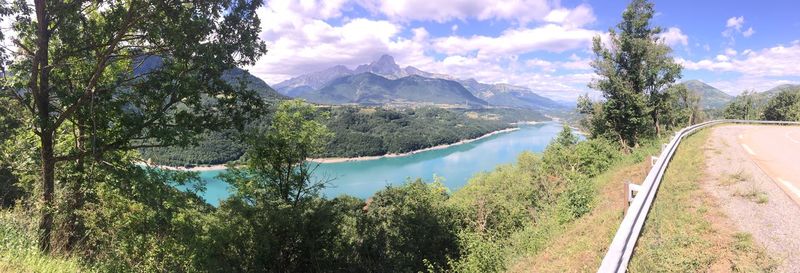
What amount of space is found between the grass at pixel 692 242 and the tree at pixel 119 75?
805cm

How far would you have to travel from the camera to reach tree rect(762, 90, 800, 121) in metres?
54.0

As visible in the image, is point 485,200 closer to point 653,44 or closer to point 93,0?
point 653,44

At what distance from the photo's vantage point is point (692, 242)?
186 inches

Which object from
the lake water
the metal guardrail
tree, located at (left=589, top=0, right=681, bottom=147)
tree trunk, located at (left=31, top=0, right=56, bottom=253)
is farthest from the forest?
the lake water

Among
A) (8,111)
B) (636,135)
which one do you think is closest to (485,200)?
(636,135)

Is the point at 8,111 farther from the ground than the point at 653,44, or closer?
closer

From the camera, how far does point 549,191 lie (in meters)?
18.7

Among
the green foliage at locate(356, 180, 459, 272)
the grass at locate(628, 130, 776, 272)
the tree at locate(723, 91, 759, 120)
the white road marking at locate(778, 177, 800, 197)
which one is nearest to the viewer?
the grass at locate(628, 130, 776, 272)

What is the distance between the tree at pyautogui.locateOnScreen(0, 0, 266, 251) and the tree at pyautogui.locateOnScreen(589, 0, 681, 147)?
22787 millimetres

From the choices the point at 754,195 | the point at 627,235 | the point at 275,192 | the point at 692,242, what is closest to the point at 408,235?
the point at 275,192

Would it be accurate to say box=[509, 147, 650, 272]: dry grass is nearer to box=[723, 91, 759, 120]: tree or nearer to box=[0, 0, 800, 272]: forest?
box=[0, 0, 800, 272]: forest

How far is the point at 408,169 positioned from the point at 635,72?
84.8 m

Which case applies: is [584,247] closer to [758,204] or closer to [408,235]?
[758,204]

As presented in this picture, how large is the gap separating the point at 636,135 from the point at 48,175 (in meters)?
28.8
